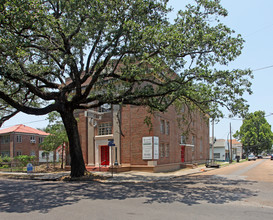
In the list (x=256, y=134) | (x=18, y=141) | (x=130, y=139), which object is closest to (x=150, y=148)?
(x=130, y=139)

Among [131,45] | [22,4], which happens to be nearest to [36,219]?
[22,4]

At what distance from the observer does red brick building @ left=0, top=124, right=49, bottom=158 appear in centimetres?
4619

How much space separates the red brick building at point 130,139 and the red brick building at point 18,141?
2339 centimetres

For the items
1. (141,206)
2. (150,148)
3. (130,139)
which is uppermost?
(130,139)

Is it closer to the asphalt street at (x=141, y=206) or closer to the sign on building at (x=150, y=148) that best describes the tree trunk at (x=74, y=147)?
the asphalt street at (x=141, y=206)

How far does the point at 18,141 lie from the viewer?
153ft

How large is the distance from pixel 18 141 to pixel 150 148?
32344 mm

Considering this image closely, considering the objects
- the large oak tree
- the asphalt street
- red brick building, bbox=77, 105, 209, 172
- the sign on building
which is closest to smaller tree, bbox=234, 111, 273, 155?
red brick building, bbox=77, 105, 209, 172

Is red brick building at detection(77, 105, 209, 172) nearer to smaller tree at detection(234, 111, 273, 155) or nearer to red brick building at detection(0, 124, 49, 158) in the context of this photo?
red brick building at detection(0, 124, 49, 158)

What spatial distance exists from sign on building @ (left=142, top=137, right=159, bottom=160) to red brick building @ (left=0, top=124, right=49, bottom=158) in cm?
3115

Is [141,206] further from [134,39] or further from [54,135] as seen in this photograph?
[54,135]

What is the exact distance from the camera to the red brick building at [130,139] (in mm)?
24016

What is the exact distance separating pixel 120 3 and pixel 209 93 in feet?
22.8

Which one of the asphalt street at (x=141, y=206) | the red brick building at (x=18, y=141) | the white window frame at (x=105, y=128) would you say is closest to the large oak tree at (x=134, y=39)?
the asphalt street at (x=141, y=206)
